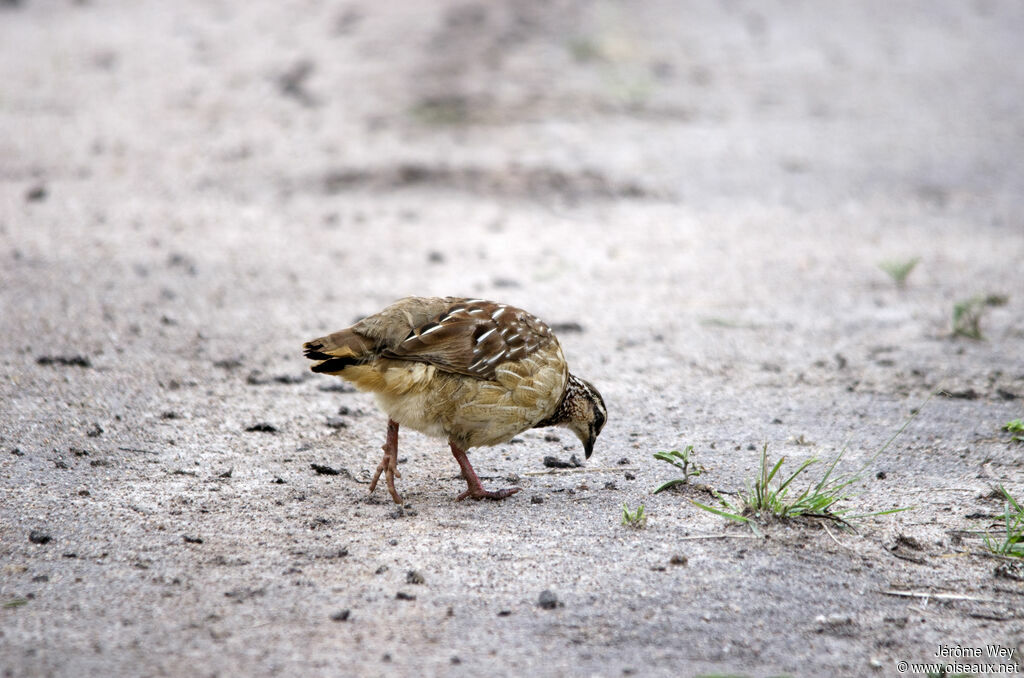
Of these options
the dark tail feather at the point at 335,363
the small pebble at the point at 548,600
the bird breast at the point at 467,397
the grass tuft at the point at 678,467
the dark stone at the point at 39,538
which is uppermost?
the dark tail feather at the point at 335,363

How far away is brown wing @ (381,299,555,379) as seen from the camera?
4402 millimetres

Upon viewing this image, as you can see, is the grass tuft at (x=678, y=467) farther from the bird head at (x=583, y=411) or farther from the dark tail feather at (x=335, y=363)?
the dark tail feather at (x=335, y=363)

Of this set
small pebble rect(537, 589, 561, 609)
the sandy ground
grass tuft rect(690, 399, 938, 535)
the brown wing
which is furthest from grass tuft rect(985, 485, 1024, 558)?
the brown wing

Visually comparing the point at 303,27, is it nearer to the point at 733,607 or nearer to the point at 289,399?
the point at 289,399

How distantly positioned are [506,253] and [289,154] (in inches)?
124

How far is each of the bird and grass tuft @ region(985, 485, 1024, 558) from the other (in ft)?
6.12

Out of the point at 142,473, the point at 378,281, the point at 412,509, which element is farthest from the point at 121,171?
the point at 412,509

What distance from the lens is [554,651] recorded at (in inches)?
124

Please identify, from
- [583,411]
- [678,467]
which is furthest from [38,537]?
[678,467]

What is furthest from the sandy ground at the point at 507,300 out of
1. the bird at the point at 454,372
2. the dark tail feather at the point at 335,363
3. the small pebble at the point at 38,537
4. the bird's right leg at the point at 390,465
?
the dark tail feather at the point at 335,363

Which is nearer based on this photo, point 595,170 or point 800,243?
point 800,243

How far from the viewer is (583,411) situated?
4.78 metres

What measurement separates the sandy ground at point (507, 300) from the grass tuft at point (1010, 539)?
0.11 metres

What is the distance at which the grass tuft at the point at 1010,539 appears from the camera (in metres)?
3.76
